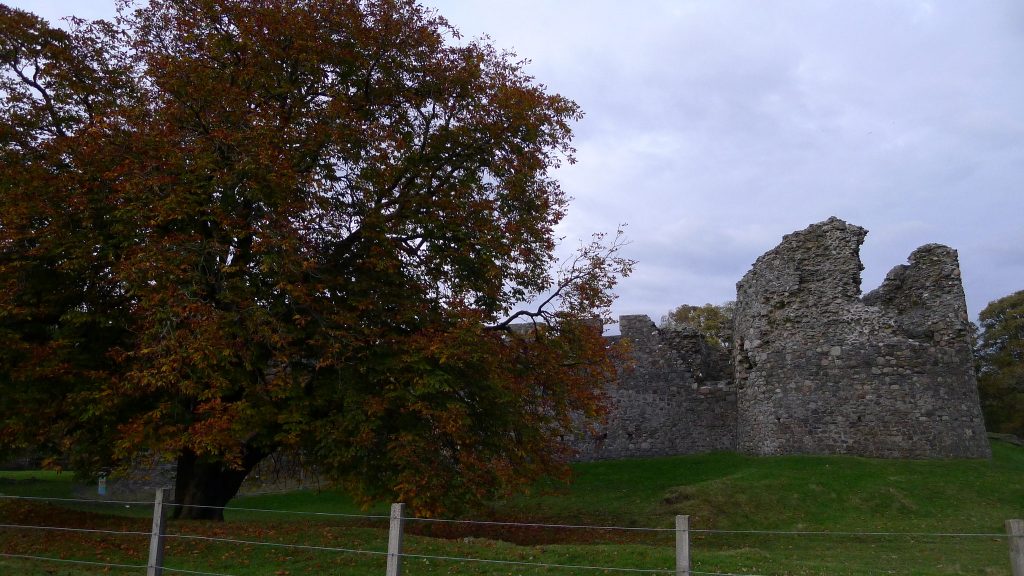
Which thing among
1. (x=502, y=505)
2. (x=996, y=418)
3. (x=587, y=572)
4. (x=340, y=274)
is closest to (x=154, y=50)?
(x=340, y=274)

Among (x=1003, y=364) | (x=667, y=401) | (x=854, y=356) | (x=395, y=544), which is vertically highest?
(x=1003, y=364)

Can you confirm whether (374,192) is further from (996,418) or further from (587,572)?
(996,418)

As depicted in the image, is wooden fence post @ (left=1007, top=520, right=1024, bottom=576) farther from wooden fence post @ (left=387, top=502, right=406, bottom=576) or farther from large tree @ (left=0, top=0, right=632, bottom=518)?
large tree @ (left=0, top=0, right=632, bottom=518)

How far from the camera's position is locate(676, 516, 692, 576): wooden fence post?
6.72 m

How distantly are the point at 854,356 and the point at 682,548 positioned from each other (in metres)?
15.2

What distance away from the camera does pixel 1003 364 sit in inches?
1660

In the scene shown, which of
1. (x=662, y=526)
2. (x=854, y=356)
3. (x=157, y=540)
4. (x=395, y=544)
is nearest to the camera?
(x=395, y=544)

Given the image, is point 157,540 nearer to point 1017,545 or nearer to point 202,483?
point 202,483

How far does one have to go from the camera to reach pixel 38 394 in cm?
1127

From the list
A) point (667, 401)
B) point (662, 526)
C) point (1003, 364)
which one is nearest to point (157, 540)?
point (662, 526)

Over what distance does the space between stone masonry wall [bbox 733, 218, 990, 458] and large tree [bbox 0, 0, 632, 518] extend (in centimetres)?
854

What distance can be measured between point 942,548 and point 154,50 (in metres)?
16.2

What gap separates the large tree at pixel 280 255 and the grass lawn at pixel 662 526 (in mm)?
1222

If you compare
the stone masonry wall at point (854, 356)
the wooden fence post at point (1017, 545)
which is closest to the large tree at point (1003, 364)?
the stone masonry wall at point (854, 356)
